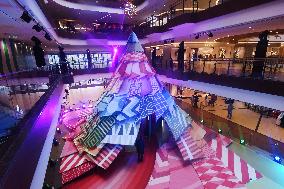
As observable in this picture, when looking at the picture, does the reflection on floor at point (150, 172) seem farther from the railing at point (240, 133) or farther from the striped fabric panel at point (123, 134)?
the striped fabric panel at point (123, 134)

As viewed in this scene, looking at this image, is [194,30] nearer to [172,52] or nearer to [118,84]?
[118,84]

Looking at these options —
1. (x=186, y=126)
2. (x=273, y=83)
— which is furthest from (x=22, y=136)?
(x=186, y=126)

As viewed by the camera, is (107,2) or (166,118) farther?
(107,2)

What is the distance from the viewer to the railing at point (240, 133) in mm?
8859

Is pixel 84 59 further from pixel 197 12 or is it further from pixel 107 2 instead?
pixel 197 12

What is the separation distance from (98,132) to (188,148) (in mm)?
4192

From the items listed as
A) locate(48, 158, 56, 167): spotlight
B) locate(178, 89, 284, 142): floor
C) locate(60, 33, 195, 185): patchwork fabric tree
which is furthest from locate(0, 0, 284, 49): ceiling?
locate(48, 158, 56, 167): spotlight

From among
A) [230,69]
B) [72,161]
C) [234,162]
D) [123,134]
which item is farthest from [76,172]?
[230,69]

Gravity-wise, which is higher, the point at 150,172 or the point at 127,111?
the point at 127,111

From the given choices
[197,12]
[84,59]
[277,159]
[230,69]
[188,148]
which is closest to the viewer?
[277,159]

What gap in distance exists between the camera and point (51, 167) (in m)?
8.10

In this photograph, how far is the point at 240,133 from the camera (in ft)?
33.0

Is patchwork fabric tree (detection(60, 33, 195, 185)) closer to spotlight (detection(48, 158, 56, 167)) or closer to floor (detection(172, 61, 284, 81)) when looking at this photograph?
spotlight (detection(48, 158, 56, 167))

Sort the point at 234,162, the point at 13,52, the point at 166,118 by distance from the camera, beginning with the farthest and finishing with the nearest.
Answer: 1. the point at 13,52
2. the point at 166,118
3. the point at 234,162
